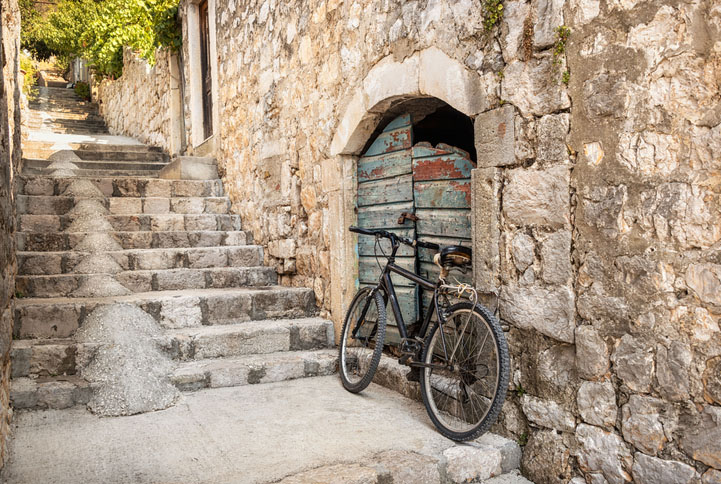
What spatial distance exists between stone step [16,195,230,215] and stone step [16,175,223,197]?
212 millimetres

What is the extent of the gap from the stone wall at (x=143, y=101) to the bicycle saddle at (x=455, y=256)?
6.49m

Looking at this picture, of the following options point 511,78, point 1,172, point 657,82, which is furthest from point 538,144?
point 1,172

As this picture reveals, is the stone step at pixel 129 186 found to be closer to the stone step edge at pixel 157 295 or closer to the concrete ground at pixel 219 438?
the stone step edge at pixel 157 295

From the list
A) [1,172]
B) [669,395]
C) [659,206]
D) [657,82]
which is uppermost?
[657,82]

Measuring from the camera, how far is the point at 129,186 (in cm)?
611

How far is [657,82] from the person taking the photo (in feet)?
7.45

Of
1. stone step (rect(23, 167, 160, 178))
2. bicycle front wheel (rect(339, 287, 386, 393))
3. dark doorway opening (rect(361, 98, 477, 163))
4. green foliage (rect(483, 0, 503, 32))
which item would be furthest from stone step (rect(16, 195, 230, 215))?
green foliage (rect(483, 0, 503, 32))

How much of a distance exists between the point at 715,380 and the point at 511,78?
1592 mm

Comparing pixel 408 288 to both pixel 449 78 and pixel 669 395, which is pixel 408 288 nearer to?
pixel 449 78

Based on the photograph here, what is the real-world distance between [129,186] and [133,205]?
37 centimetres

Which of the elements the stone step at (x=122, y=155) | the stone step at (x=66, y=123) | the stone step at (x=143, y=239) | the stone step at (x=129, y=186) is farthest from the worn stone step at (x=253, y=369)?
the stone step at (x=66, y=123)

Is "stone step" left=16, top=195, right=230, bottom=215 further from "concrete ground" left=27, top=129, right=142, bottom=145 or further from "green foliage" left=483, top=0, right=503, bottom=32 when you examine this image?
"green foliage" left=483, top=0, right=503, bottom=32

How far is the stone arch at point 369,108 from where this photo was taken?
3090mm

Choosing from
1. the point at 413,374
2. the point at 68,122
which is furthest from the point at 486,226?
the point at 68,122
